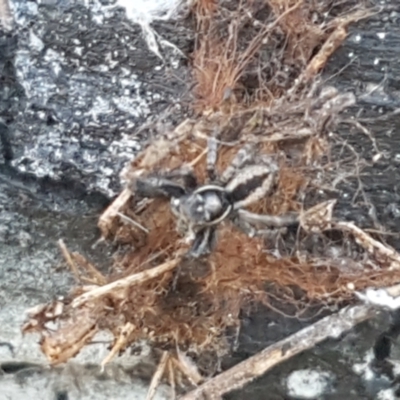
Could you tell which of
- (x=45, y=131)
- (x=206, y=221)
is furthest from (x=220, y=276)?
(x=45, y=131)

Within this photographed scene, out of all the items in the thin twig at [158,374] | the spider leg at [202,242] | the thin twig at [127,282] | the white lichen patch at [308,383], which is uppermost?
the spider leg at [202,242]

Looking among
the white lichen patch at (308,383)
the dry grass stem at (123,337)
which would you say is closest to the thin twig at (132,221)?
the dry grass stem at (123,337)

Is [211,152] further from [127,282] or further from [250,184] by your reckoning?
[127,282]

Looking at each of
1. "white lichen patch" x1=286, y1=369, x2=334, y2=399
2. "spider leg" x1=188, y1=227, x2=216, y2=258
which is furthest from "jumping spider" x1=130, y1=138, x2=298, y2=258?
"white lichen patch" x1=286, y1=369, x2=334, y2=399

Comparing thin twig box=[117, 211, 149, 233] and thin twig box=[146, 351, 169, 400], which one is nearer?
thin twig box=[117, 211, 149, 233]

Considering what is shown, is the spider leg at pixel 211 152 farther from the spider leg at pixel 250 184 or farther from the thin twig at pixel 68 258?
the thin twig at pixel 68 258

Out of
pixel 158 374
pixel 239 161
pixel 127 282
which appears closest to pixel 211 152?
pixel 239 161

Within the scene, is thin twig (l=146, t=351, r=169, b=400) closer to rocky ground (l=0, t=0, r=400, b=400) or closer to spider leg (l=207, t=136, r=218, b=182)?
rocky ground (l=0, t=0, r=400, b=400)
